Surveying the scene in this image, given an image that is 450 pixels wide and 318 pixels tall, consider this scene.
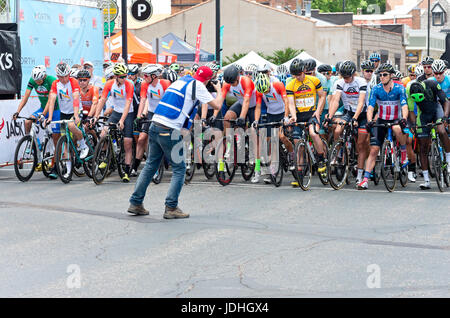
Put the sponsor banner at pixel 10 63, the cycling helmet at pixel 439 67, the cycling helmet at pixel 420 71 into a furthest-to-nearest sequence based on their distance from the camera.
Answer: the sponsor banner at pixel 10 63, the cycling helmet at pixel 420 71, the cycling helmet at pixel 439 67

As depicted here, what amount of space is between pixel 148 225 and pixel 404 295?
160 inches

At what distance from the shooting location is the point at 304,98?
13336 mm

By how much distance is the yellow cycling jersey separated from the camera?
524 inches

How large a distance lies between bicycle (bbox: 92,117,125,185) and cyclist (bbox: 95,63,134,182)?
0.09 metres

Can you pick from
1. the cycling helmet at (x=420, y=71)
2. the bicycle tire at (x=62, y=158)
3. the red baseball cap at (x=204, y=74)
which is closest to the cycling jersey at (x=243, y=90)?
the bicycle tire at (x=62, y=158)

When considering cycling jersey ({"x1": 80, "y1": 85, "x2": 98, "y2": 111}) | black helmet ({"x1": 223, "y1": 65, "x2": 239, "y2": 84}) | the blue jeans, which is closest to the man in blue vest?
the blue jeans

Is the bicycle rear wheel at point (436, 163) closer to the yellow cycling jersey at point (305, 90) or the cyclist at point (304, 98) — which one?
the cyclist at point (304, 98)

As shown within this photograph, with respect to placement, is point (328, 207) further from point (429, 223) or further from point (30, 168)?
point (30, 168)

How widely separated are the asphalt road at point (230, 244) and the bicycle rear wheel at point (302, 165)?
0.91 feet

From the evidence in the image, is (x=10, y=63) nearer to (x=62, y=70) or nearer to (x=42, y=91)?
(x=42, y=91)

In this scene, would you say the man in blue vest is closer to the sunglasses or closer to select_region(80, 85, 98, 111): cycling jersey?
the sunglasses

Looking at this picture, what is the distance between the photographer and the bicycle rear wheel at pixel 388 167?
12.8 m

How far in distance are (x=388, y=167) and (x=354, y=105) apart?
163 centimetres

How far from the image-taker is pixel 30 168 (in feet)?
47.7
